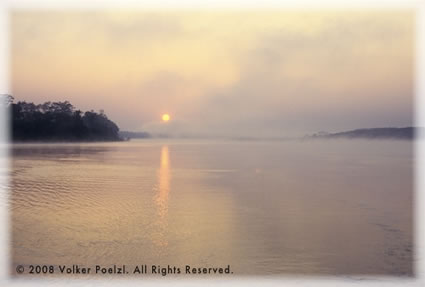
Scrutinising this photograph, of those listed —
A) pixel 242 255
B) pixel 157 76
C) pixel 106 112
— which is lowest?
pixel 242 255

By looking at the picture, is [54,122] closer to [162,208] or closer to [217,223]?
[162,208]

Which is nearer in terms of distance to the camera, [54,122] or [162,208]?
[162,208]

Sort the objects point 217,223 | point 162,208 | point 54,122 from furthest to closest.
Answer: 1. point 54,122
2. point 162,208
3. point 217,223

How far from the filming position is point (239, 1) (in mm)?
3867

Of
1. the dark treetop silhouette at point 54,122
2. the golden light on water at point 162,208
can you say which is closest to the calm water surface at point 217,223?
the golden light on water at point 162,208

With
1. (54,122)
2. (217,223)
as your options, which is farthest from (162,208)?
(54,122)

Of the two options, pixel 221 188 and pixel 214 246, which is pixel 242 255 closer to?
pixel 214 246

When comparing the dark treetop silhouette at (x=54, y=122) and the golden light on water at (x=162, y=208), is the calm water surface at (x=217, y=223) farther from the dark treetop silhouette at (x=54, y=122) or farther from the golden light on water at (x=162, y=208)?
the dark treetop silhouette at (x=54, y=122)

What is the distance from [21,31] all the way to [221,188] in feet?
11.1

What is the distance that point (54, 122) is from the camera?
10.1 m

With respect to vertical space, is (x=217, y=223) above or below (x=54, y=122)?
below

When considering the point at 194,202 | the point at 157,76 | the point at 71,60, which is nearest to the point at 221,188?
the point at 194,202

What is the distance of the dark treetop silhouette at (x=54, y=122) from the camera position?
687 cm

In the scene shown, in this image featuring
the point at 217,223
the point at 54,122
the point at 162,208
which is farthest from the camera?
the point at 54,122
